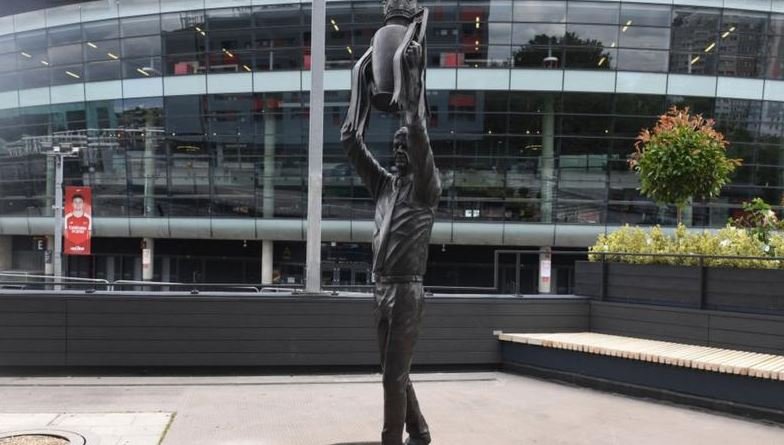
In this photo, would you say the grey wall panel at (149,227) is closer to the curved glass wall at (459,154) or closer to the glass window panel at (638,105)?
the curved glass wall at (459,154)

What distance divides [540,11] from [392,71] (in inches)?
1057

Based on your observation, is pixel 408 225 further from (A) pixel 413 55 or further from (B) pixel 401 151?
(A) pixel 413 55

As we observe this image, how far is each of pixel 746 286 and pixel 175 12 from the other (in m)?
30.6

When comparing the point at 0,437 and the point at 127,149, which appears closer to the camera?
the point at 0,437

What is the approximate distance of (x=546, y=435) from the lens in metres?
6.62

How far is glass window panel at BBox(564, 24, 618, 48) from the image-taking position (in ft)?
93.5

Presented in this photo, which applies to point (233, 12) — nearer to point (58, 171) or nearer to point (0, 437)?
point (58, 171)

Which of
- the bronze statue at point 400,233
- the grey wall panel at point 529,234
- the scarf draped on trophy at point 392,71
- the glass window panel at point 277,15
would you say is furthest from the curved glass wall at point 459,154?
the bronze statue at point 400,233

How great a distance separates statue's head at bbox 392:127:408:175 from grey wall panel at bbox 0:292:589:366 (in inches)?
201

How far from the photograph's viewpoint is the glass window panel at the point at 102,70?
32.5 m

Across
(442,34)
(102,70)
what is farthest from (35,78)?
(442,34)

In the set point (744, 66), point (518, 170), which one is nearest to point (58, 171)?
point (518, 170)

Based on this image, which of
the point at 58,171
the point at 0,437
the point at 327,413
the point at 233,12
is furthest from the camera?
the point at 233,12

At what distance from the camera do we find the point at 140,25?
32.0 metres
